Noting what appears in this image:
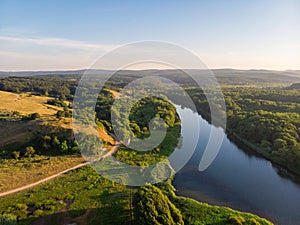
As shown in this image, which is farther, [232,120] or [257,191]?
[232,120]

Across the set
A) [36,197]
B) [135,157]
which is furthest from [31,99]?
[36,197]

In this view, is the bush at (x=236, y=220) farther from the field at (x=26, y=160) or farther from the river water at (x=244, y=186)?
the field at (x=26, y=160)

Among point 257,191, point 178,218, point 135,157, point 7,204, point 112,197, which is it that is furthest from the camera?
point 135,157

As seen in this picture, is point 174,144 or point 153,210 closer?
point 153,210

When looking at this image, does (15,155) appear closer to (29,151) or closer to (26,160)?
(29,151)

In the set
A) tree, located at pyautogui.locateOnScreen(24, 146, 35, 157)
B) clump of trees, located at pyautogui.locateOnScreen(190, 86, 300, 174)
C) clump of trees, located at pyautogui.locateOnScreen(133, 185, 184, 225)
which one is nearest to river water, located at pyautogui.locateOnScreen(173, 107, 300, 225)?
clump of trees, located at pyautogui.locateOnScreen(190, 86, 300, 174)

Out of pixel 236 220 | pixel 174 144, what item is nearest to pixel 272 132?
pixel 174 144

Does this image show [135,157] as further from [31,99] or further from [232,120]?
[31,99]

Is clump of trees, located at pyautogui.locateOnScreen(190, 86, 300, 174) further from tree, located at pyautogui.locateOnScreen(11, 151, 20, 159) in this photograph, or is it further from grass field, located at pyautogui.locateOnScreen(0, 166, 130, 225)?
tree, located at pyautogui.locateOnScreen(11, 151, 20, 159)
